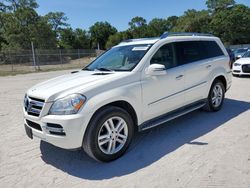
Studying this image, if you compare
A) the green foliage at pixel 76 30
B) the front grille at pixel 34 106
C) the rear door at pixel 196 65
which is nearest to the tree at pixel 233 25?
the green foliage at pixel 76 30

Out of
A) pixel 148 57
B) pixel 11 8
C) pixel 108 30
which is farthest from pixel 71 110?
pixel 108 30

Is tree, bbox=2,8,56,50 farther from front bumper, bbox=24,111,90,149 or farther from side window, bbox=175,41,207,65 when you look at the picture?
front bumper, bbox=24,111,90,149

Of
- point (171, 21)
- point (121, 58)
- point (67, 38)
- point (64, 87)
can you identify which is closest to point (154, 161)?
point (64, 87)

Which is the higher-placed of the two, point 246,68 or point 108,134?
point 246,68

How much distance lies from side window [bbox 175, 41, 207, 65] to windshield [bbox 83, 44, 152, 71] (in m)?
0.77

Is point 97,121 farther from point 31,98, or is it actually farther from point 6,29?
point 6,29

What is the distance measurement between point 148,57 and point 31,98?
6.61ft

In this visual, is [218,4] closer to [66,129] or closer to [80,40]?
[80,40]

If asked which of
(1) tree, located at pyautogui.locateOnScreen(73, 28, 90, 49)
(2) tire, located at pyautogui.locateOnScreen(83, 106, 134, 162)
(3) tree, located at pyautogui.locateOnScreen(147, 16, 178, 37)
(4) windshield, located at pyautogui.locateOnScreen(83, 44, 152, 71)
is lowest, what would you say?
(2) tire, located at pyautogui.locateOnScreen(83, 106, 134, 162)

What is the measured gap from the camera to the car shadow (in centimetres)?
352

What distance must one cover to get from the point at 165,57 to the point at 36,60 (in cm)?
2399

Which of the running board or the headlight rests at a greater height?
the headlight

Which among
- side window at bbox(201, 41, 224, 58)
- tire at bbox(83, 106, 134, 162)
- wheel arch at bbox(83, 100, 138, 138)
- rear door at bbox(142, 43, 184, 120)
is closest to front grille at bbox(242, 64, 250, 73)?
side window at bbox(201, 41, 224, 58)

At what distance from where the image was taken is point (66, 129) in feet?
10.7
